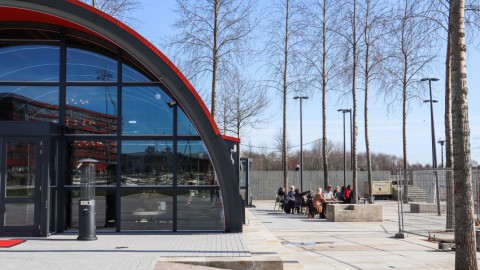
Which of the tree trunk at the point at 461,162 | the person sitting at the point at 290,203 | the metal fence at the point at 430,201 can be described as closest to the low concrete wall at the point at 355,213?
the metal fence at the point at 430,201

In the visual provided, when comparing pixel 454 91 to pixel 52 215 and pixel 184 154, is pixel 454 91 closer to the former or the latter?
pixel 184 154

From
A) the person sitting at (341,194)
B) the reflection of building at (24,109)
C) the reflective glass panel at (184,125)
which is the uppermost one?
the reflection of building at (24,109)

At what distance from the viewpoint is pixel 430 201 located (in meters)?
15.9

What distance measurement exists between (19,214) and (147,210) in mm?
3059

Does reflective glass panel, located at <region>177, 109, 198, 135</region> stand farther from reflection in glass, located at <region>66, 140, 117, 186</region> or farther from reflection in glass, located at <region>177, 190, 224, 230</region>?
reflection in glass, located at <region>66, 140, 117, 186</region>

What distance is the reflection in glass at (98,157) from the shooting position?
14.1 metres

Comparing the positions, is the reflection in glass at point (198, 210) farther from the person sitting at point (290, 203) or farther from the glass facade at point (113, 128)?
the person sitting at point (290, 203)

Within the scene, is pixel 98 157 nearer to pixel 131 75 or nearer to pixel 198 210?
pixel 131 75

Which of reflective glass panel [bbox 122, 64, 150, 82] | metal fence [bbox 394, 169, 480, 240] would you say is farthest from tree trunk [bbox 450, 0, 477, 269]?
reflective glass panel [bbox 122, 64, 150, 82]

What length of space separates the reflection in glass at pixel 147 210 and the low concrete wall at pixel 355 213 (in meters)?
8.96

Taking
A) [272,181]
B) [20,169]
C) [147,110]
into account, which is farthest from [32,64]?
[272,181]

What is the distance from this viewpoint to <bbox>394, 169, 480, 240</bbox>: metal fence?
14.8m

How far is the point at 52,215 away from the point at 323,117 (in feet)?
51.2

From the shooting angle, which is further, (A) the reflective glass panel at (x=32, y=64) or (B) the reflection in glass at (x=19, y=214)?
(A) the reflective glass panel at (x=32, y=64)
